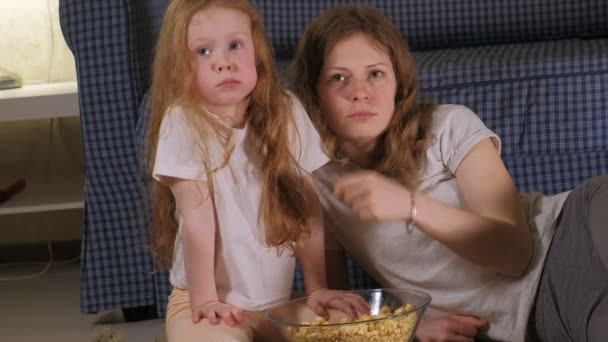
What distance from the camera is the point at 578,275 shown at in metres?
1.27

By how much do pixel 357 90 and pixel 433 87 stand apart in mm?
380

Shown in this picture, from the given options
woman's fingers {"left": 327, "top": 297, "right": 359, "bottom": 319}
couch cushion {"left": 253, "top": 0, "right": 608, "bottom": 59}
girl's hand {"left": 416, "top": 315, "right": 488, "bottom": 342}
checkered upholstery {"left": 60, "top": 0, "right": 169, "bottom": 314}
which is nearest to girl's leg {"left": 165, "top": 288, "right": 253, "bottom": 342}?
woman's fingers {"left": 327, "top": 297, "right": 359, "bottom": 319}

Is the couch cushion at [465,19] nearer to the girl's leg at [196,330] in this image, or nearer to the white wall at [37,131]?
the white wall at [37,131]

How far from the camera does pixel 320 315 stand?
129 centimetres

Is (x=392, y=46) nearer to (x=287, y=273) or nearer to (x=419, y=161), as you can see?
(x=419, y=161)

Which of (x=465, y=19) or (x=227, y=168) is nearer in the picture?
(x=227, y=168)

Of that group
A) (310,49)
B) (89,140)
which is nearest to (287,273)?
(310,49)

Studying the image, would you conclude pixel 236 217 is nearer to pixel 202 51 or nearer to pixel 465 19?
pixel 202 51

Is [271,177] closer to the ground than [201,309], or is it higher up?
higher up

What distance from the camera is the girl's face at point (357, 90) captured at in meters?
1.38

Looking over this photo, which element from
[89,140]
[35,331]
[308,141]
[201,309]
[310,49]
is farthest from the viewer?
[35,331]

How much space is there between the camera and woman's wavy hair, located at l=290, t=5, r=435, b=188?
140 centimetres

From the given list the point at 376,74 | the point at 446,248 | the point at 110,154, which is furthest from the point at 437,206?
the point at 110,154

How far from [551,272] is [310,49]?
47cm
